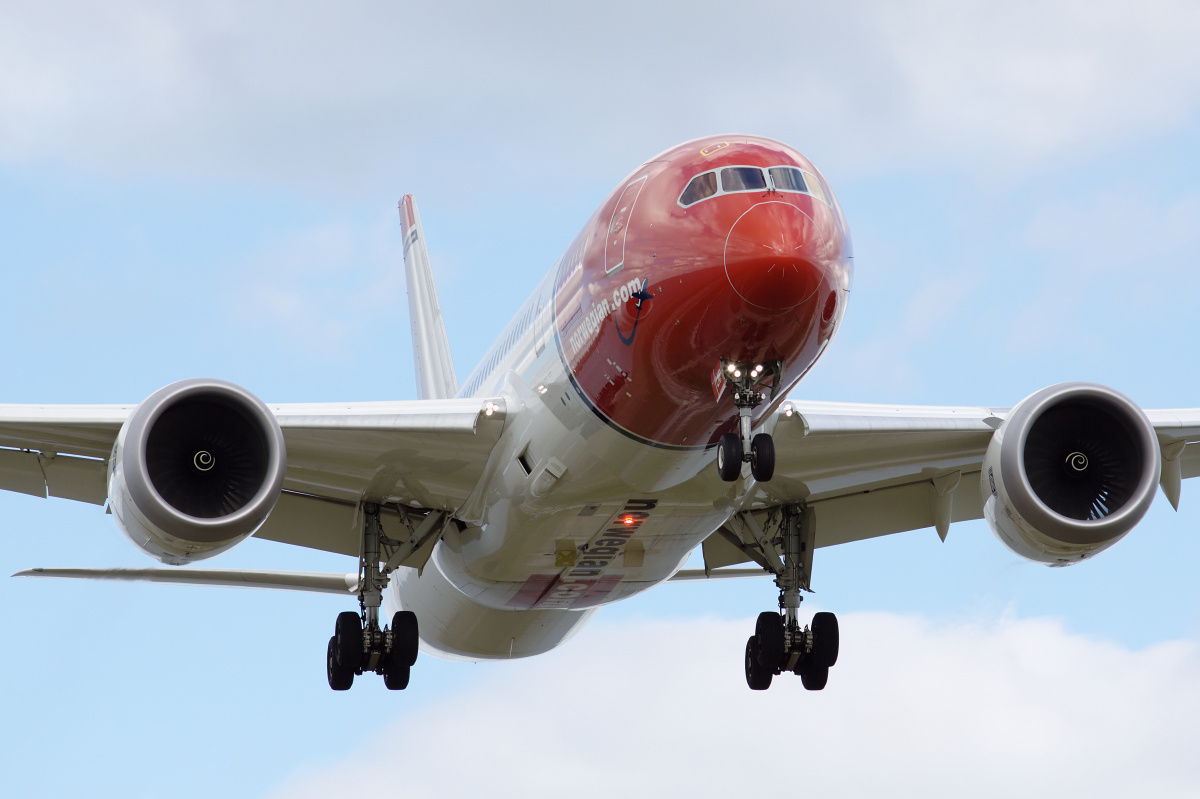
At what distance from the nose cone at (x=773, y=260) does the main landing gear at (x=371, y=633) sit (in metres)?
7.40

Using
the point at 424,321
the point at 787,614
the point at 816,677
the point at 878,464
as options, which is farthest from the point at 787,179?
the point at 424,321

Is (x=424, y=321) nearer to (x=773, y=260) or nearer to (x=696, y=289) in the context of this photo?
(x=696, y=289)

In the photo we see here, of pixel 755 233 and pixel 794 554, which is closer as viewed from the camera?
pixel 755 233

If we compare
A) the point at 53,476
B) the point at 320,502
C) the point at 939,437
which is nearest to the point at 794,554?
the point at 939,437

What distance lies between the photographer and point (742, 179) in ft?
50.0

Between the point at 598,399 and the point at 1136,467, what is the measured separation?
6.80 meters

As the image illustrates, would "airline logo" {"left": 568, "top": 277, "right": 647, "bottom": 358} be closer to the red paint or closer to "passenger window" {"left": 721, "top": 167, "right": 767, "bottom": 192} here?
the red paint

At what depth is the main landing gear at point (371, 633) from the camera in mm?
20609

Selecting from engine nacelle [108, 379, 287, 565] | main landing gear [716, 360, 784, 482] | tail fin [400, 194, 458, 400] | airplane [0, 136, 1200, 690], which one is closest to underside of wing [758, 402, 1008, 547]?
airplane [0, 136, 1200, 690]

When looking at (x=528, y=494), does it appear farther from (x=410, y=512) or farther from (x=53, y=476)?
(x=53, y=476)

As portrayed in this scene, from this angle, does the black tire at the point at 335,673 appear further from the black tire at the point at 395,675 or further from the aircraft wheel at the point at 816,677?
the aircraft wheel at the point at 816,677

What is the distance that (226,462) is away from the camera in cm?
1741

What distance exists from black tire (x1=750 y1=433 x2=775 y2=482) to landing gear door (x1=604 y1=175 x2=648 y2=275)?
227cm

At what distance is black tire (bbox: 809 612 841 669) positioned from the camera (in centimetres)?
2186
